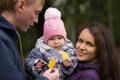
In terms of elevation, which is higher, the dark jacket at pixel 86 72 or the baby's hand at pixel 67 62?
the baby's hand at pixel 67 62

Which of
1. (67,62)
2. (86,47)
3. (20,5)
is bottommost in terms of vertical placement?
(67,62)

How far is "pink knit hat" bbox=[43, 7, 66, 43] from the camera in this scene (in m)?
4.40

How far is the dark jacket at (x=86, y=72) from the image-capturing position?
4.12m

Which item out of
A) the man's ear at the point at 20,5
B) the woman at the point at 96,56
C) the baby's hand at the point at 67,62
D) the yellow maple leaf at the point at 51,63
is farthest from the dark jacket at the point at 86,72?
the man's ear at the point at 20,5

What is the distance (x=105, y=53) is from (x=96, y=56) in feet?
0.36

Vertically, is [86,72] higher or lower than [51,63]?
lower

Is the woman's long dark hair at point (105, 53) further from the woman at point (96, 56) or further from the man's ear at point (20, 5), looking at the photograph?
the man's ear at point (20, 5)

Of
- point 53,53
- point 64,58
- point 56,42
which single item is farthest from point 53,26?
point 64,58

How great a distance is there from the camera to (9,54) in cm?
335

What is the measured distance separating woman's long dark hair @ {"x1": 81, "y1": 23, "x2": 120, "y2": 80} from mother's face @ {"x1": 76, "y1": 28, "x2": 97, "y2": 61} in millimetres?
39

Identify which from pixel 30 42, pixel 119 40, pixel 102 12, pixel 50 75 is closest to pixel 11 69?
pixel 50 75

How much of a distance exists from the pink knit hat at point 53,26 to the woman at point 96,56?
25 centimetres

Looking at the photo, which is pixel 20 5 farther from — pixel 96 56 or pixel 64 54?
pixel 96 56

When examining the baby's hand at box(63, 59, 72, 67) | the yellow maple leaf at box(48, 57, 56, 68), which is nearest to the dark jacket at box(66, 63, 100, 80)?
the baby's hand at box(63, 59, 72, 67)
